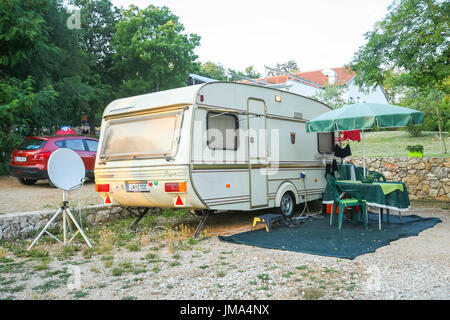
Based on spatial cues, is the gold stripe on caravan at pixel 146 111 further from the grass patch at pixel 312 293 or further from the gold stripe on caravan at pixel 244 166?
the grass patch at pixel 312 293

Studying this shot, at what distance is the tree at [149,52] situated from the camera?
67.6 feet

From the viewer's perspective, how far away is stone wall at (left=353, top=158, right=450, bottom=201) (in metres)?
10.8

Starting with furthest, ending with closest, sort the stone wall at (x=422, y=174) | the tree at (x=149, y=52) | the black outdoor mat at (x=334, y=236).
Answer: the tree at (x=149, y=52)
the stone wall at (x=422, y=174)
the black outdoor mat at (x=334, y=236)

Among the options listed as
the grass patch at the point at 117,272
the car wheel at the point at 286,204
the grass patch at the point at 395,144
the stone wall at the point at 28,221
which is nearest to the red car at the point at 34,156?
the stone wall at the point at 28,221

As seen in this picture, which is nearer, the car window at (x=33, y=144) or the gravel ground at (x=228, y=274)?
the gravel ground at (x=228, y=274)

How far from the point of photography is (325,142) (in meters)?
9.70

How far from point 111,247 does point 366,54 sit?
24.2 ft

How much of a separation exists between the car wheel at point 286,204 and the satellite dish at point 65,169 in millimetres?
3823

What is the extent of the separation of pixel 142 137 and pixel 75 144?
18.1 ft

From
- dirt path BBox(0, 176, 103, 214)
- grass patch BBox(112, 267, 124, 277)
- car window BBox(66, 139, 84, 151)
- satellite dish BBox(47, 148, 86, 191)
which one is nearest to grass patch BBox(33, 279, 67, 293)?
grass patch BBox(112, 267, 124, 277)

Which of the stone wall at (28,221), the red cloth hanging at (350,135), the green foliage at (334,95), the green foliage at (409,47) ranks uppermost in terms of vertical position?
the green foliage at (334,95)

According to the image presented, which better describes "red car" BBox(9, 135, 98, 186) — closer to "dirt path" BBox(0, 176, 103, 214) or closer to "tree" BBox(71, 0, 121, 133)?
"dirt path" BBox(0, 176, 103, 214)

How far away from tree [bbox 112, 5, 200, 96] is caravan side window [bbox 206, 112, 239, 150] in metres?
14.1
